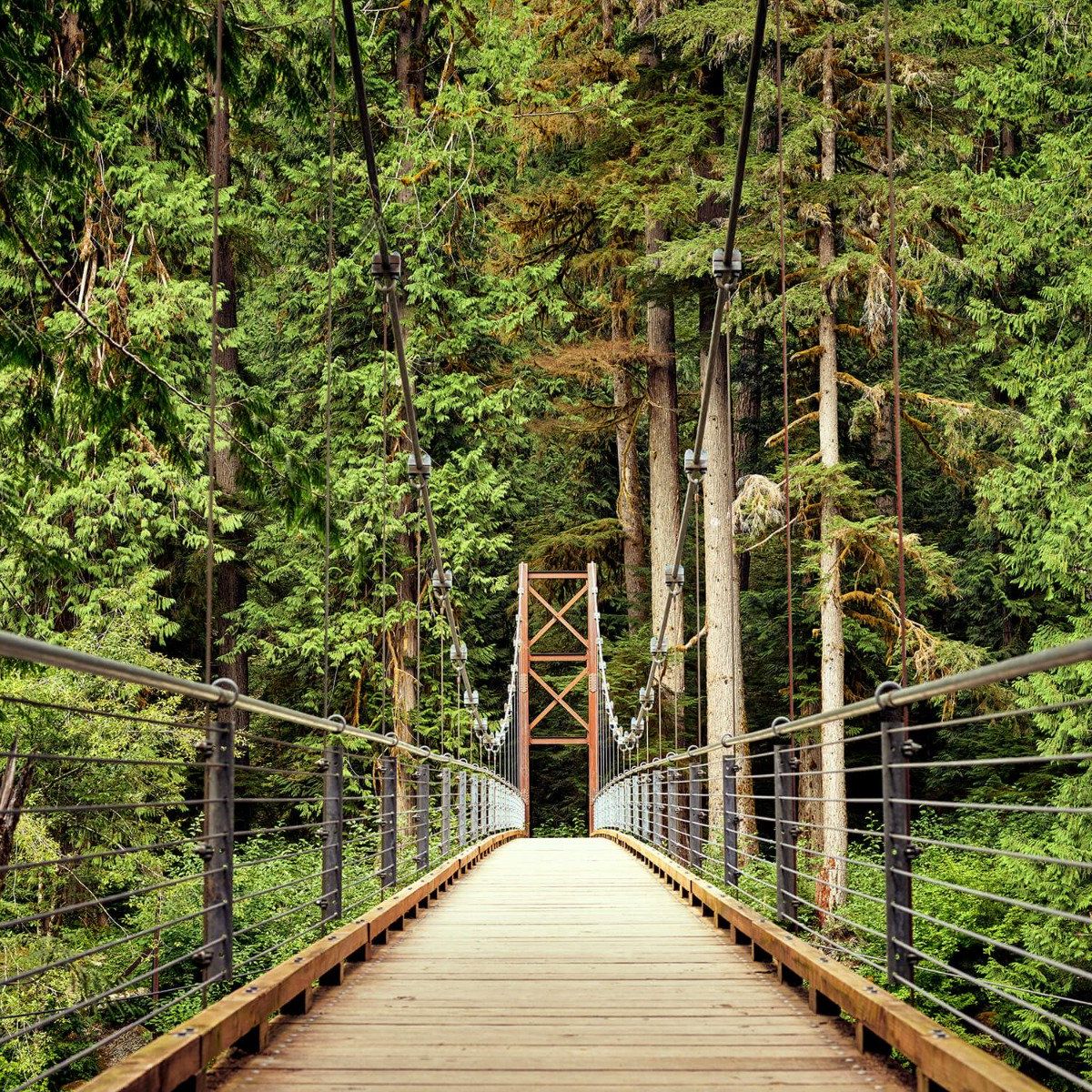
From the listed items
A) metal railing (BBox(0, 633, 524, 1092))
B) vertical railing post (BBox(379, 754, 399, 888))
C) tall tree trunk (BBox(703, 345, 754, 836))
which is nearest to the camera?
vertical railing post (BBox(379, 754, 399, 888))

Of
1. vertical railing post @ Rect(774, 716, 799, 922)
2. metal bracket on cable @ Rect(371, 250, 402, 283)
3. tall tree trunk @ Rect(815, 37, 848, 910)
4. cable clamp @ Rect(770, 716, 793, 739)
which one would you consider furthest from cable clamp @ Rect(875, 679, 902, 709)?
tall tree trunk @ Rect(815, 37, 848, 910)

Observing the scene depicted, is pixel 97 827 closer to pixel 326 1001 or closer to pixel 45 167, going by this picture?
pixel 45 167

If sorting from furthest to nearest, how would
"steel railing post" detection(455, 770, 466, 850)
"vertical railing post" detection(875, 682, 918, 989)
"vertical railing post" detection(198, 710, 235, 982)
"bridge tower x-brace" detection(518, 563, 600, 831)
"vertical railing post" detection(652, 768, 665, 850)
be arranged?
1. "bridge tower x-brace" detection(518, 563, 600, 831)
2. "vertical railing post" detection(652, 768, 665, 850)
3. "steel railing post" detection(455, 770, 466, 850)
4. "vertical railing post" detection(198, 710, 235, 982)
5. "vertical railing post" detection(875, 682, 918, 989)

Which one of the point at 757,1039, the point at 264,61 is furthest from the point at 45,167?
the point at 757,1039

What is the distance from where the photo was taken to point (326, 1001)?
163 inches

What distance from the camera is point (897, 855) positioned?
3.35 metres

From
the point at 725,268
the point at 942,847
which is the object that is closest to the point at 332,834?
the point at 725,268

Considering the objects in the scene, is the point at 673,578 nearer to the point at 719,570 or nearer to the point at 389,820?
the point at 719,570

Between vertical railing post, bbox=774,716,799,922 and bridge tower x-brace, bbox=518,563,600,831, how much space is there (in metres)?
18.3

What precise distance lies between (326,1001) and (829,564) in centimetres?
1107

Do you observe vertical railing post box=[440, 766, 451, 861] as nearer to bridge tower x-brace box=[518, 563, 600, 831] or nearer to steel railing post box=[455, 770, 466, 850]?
steel railing post box=[455, 770, 466, 850]

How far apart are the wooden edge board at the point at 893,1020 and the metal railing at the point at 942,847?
11 centimetres

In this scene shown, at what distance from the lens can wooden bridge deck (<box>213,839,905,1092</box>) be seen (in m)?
3.14

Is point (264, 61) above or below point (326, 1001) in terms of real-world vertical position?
above
